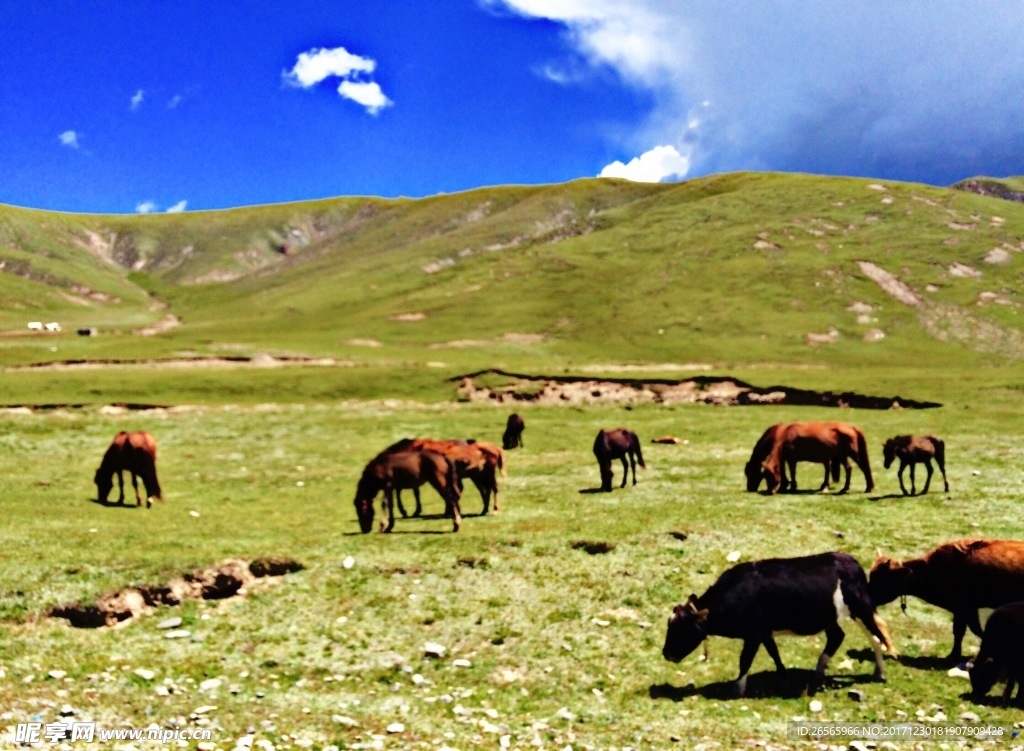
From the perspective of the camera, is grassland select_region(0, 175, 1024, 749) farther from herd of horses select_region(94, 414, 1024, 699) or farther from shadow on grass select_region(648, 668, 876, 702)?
herd of horses select_region(94, 414, 1024, 699)

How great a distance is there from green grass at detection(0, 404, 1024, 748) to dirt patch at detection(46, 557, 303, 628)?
30cm

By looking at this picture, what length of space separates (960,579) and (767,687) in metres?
3.87

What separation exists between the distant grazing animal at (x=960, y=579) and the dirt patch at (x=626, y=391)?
43.8 metres

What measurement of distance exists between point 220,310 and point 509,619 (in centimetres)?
15614

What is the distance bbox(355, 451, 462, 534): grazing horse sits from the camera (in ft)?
69.9

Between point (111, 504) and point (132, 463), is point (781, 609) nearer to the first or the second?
point (132, 463)

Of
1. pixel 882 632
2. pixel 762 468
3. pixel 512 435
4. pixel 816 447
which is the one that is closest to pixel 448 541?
pixel 882 632

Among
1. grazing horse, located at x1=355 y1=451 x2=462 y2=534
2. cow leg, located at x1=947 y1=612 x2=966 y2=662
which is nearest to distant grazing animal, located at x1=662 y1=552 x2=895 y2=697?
cow leg, located at x1=947 y1=612 x2=966 y2=662

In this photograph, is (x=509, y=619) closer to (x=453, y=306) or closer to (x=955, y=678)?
(x=955, y=678)

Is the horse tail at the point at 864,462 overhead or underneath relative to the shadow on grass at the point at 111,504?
overhead

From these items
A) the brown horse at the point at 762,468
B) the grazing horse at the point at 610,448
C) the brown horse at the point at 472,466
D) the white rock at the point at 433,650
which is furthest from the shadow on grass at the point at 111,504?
the brown horse at the point at 762,468

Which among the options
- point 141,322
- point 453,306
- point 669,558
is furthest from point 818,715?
point 141,322

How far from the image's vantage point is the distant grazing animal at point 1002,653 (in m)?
10.3

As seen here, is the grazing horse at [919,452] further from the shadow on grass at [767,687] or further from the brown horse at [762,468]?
the shadow on grass at [767,687]
